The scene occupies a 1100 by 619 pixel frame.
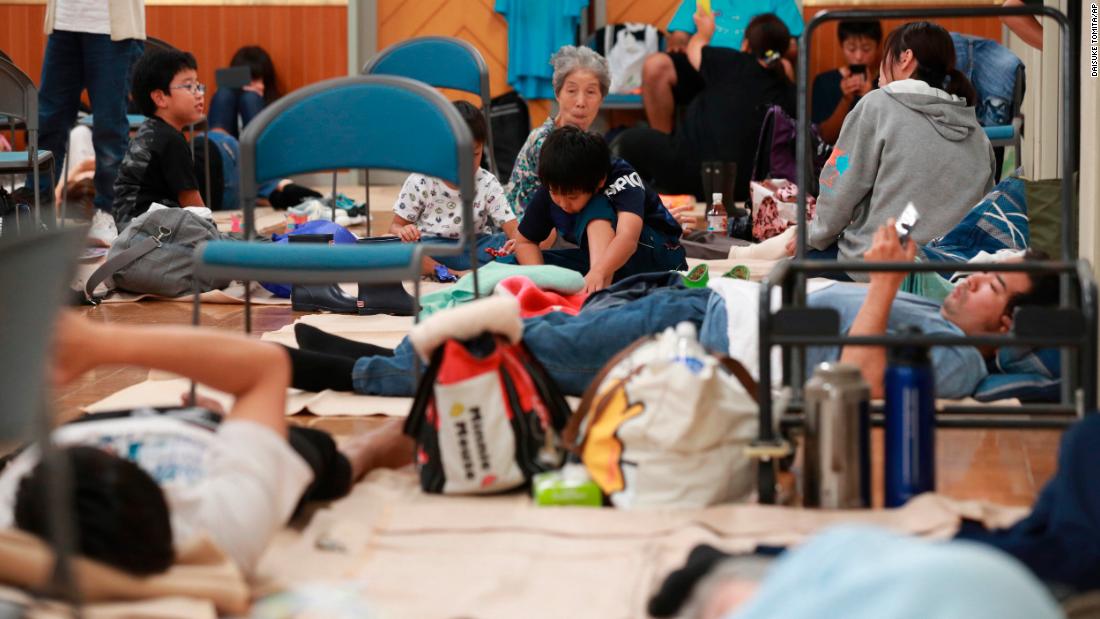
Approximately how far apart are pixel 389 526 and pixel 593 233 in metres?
2.15

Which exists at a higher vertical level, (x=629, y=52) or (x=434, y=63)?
(x=629, y=52)

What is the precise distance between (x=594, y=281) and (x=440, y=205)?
1197 mm

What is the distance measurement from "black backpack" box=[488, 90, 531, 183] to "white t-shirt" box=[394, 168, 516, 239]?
10.3 ft

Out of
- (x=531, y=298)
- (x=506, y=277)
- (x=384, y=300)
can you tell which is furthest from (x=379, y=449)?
(x=384, y=300)

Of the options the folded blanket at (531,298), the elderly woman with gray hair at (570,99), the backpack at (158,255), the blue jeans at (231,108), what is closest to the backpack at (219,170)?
the blue jeans at (231,108)

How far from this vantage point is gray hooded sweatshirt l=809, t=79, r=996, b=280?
436 cm

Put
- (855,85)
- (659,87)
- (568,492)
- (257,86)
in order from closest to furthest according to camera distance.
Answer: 1. (568,492)
2. (855,85)
3. (659,87)
4. (257,86)

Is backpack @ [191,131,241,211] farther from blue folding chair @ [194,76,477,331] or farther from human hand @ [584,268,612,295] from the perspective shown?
blue folding chair @ [194,76,477,331]

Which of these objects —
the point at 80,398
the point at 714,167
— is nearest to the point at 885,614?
the point at 80,398

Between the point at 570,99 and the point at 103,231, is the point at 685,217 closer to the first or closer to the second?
the point at 570,99

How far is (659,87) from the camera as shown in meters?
8.52

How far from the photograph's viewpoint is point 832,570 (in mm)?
1451

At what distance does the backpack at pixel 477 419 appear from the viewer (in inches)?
102

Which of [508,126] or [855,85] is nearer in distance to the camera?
[855,85]
